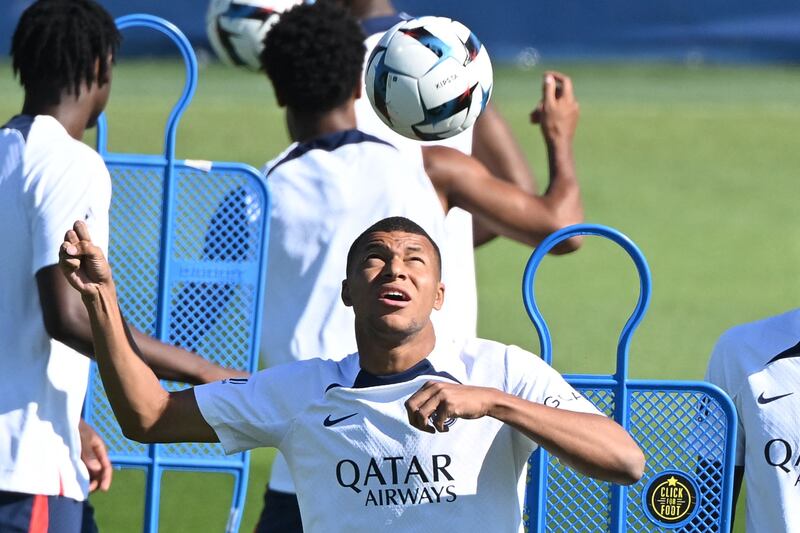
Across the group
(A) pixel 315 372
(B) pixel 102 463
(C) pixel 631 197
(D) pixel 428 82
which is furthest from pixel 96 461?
(C) pixel 631 197

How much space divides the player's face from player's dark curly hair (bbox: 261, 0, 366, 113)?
1392 mm

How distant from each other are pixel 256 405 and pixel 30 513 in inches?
27.7

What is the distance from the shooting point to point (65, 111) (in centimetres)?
418

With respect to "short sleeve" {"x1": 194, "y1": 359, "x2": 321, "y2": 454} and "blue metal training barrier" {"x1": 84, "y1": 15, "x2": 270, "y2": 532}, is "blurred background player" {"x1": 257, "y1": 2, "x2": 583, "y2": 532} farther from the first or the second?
"short sleeve" {"x1": 194, "y1": 359, "x2": 321, "y2": 454}

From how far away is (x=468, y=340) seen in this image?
3789 millimetres

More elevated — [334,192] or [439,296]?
[334,192]

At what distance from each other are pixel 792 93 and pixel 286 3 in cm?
1582

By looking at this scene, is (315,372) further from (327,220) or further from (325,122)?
(325,122)

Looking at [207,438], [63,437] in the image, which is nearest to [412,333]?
[207,438]

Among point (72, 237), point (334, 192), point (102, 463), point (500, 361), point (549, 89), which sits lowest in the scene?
point (102, 463)

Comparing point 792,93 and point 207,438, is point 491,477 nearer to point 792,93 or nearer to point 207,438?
point 207,438

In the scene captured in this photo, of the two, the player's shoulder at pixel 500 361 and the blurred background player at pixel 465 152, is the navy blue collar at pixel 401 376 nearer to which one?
the player's shoulder at pixel 500 361

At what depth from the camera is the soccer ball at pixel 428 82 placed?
5023mm

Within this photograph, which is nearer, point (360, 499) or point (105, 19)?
point (360, 499)
